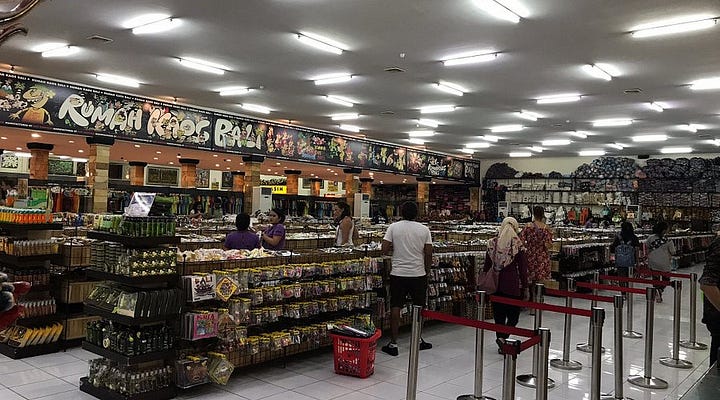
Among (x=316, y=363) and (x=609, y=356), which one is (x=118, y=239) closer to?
(x=316, y=363)


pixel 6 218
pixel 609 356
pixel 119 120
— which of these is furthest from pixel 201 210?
pixel 609 356

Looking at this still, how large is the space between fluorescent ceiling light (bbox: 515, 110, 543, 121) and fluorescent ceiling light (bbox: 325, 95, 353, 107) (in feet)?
13.8

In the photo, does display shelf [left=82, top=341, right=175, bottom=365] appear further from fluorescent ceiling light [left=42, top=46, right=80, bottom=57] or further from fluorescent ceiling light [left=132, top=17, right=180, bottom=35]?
fluorescent ceiling light [left=42, top=46, right=80, bottom=57]

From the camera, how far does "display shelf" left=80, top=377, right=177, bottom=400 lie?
457cm

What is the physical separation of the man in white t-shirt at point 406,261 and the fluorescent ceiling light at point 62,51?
6148mm

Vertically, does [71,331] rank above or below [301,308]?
below

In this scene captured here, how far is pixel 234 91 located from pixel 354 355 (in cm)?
773

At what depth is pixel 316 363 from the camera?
19.5ft

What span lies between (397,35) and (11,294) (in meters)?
6.65

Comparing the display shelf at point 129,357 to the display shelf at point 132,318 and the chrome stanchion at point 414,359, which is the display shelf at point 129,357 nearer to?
the display shelf at point 132,318

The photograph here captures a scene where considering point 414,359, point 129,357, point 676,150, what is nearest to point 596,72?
point 414,359

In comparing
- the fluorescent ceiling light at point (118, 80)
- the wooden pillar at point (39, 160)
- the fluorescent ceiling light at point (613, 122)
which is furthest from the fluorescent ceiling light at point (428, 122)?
the wooden pillar at point (39, 160)

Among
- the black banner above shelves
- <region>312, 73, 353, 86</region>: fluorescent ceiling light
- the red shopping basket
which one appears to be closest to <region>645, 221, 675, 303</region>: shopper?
<region>312, 73, 353, 86</region>: fluorescent ceiling light

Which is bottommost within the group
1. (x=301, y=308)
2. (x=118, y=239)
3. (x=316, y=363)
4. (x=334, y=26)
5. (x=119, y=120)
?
(x=316, y=363)
